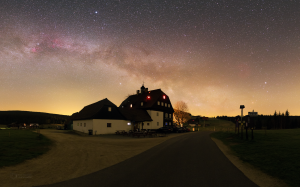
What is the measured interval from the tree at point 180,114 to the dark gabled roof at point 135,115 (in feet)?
80.4

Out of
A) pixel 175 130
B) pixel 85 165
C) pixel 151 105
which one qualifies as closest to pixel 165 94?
pixel 151 105

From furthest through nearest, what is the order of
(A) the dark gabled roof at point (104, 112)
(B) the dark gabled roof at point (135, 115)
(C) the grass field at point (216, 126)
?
(C) the grass field at point (216, 126), (B) the dark gabled roof at point (135, 115), (A) the dark gabled roof at point (104, 112)

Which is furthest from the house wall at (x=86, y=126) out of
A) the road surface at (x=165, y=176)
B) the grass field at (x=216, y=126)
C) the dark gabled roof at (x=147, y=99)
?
the grass field at (x=216, y=126)

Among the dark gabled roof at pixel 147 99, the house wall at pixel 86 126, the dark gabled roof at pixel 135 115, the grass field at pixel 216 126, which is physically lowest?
the grass field at pixel 216 126

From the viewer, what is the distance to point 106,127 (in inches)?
1377

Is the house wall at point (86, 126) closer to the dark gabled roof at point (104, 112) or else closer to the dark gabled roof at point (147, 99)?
the dark gabled roof at point (104, 112)

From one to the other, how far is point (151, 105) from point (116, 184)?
43.6 metres

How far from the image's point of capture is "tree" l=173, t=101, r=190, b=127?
70062 millimetres

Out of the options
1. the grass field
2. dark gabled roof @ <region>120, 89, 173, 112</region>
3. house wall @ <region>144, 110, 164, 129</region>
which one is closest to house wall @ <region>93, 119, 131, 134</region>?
house wall @ <region>144, 110, 164, 129</region>

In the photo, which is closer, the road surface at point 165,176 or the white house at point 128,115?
the road surface at point 165,176

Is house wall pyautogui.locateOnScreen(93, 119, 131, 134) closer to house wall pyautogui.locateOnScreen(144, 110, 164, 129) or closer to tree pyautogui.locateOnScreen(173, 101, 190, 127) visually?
house wall pyautogui.locateOnScreen(144, 110, 164, 129)

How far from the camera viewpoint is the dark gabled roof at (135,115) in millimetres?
40750

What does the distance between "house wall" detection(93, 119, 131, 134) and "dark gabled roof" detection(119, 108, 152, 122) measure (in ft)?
6.61

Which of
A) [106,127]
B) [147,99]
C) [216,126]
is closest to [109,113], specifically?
[106,127]
